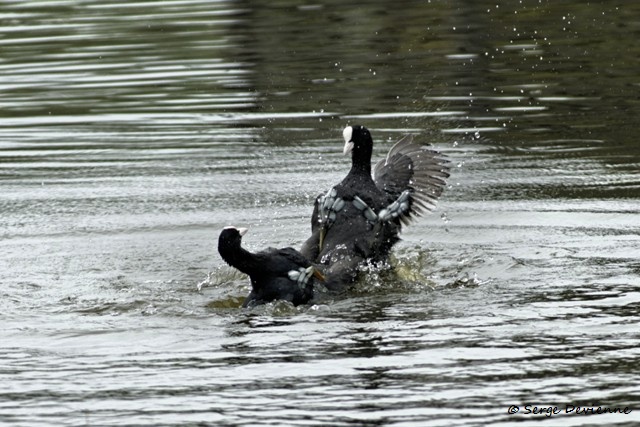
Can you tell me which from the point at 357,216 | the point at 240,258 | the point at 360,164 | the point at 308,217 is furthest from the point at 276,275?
the point at 308,217

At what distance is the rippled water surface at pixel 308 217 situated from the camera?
21.9 feet

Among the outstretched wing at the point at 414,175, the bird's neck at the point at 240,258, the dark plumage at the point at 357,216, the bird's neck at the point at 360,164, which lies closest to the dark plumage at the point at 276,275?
the bird's neck at the point at 240,258

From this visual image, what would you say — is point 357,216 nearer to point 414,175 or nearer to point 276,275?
point 414,175

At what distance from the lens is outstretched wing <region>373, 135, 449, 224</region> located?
1017cm

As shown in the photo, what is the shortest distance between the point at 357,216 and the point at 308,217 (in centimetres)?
161

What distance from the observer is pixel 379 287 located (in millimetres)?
8914

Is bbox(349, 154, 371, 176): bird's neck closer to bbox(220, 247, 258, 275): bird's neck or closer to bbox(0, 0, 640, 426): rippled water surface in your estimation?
bbox(0, 0, 640, 426): rippled water surface

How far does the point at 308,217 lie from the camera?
1103 centimetres

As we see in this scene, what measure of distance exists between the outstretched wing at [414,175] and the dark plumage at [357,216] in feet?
0.04

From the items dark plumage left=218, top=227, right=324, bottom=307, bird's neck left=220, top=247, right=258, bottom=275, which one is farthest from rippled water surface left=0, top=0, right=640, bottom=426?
bird's neck left=220, top=247, right=258, bottom=275

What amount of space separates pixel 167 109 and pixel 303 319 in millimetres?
8262

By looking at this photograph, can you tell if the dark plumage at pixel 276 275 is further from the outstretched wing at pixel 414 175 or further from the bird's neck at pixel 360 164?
the outstretched wing at pixel 414 175

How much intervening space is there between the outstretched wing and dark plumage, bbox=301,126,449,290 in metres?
0.01

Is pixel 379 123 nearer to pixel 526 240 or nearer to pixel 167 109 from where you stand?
pixel 167 109
